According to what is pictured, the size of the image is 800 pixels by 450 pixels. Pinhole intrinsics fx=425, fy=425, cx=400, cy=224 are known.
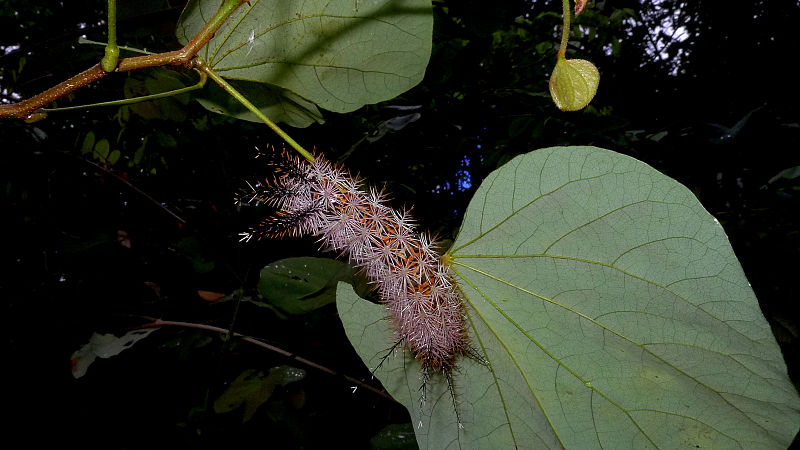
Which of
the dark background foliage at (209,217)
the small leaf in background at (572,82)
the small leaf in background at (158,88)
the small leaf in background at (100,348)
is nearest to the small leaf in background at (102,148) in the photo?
the dark background foliage at (209,217)

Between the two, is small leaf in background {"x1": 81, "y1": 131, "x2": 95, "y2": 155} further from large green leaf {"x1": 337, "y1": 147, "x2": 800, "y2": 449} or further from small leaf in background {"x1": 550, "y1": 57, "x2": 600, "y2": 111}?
small leaf in background {"x1": 550, "y1": 57, "x2": 600, "y2": 111}

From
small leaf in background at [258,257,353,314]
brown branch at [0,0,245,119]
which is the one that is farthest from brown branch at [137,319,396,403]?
brown branch at [0,0,245,119]

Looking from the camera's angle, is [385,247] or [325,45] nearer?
[325,45]

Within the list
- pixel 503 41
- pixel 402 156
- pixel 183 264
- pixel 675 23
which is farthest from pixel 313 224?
pixel 675 23

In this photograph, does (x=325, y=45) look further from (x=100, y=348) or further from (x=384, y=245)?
(x=100, y=348)

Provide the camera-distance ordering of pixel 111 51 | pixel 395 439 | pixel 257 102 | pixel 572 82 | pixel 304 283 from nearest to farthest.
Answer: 1. pixel 111 51
2. pixel 572 82
3. pixel 257 102
4. pixel 304 283
5. pixel 395 439

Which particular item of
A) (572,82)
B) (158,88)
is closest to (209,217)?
(158,88)

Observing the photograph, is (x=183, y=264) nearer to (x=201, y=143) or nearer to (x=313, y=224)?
(x=201, y=143)
